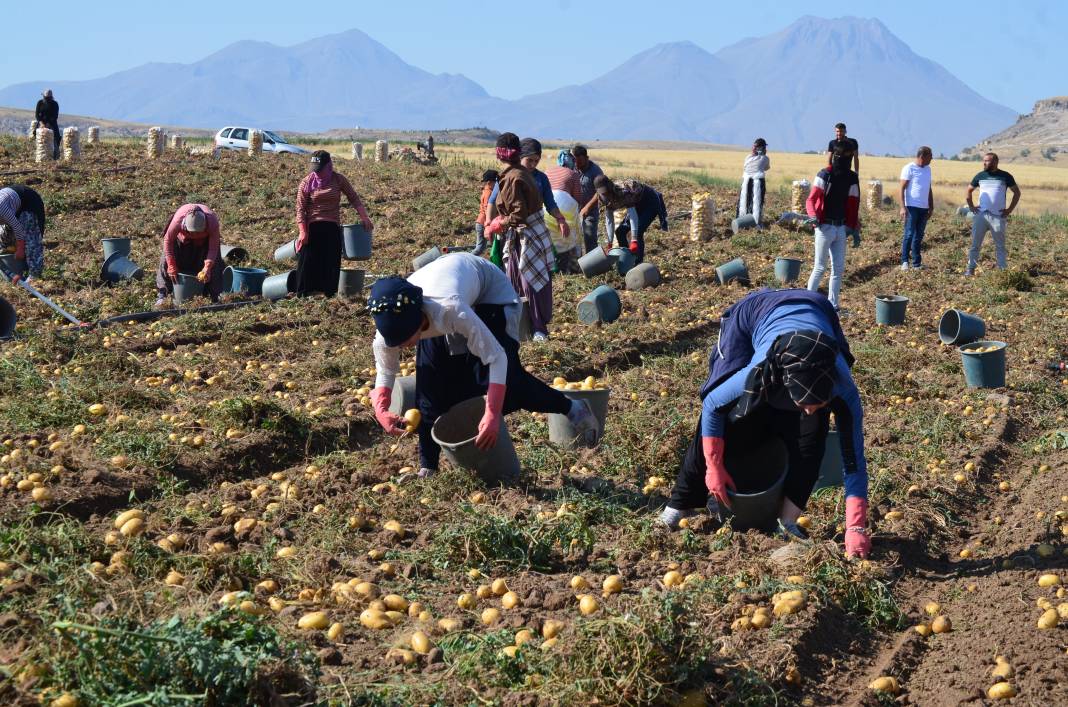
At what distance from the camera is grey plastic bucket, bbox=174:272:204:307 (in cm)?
1020

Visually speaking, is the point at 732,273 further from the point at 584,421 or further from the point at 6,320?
the point at 6,320

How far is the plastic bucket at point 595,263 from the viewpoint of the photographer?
1234 centimetres

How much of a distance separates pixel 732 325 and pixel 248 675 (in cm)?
253

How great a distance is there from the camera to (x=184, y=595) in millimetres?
4020

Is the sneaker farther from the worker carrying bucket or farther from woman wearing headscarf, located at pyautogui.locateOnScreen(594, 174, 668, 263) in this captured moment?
woman wearing headscarf, located at pyautogui.locateOnScreen(594, 174, 668, 263)

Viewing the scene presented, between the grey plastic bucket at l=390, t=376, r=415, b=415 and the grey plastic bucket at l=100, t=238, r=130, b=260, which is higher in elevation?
the grey plastic bucket at l=100, t=238, r=130, b=260

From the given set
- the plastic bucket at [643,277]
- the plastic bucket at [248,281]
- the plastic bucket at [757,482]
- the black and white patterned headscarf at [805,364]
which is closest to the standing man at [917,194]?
the plastic bucket at [643,277]

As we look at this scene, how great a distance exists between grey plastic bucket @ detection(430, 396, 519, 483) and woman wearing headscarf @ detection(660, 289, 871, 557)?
0.86 meters

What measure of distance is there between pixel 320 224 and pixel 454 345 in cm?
575

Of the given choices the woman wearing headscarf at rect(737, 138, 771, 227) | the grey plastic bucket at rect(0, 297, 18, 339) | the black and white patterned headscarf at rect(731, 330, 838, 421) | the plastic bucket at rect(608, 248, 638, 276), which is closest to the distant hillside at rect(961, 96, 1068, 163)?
the woman wearing headscarf at rect(737, 138, 771, 227)

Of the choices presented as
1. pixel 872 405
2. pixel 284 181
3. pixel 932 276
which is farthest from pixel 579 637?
pixel 284 181

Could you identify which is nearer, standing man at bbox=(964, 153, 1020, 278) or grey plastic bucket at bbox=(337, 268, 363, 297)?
grey plastic bucket at bbox=(337, 268, 363, 297)

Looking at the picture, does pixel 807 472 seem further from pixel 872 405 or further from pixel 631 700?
pixel 872 405

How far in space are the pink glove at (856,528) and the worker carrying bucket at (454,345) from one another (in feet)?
5.11
